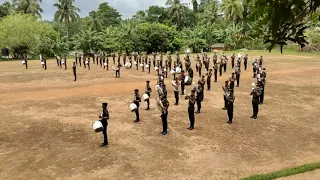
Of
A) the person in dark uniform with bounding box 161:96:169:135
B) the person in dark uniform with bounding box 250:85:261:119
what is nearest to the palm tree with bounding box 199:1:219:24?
the person in dark uniform with bounding box 250:85:261:119

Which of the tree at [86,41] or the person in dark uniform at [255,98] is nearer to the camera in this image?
the person in dark uniform at [255,98]

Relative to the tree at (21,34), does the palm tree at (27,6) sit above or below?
above

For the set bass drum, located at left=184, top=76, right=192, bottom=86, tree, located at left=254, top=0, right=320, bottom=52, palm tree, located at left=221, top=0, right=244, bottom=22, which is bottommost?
bass drum, located at left=184, top=76, right=192, bottom=86

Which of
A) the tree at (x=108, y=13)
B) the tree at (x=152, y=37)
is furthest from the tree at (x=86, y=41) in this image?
the tree at (x=108, y=13)

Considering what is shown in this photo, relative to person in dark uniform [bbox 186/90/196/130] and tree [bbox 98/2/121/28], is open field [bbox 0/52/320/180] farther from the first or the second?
tree [bbox 98/2/121/28]

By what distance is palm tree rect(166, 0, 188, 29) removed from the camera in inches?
2416

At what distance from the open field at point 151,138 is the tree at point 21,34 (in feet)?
80.6

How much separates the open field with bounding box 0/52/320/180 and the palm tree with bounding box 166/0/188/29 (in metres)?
44.9

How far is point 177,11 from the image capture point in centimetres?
6184

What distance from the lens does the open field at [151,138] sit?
877 centimetres

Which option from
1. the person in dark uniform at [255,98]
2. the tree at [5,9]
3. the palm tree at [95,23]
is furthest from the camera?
the palm tree at [95,23]

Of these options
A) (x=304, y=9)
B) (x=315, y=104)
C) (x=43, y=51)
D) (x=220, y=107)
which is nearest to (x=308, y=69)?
(x=315, y=104)

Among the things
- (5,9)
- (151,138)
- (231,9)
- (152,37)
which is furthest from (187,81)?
(5,9)

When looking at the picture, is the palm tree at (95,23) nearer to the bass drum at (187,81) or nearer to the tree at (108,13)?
the tree at (108,13)
